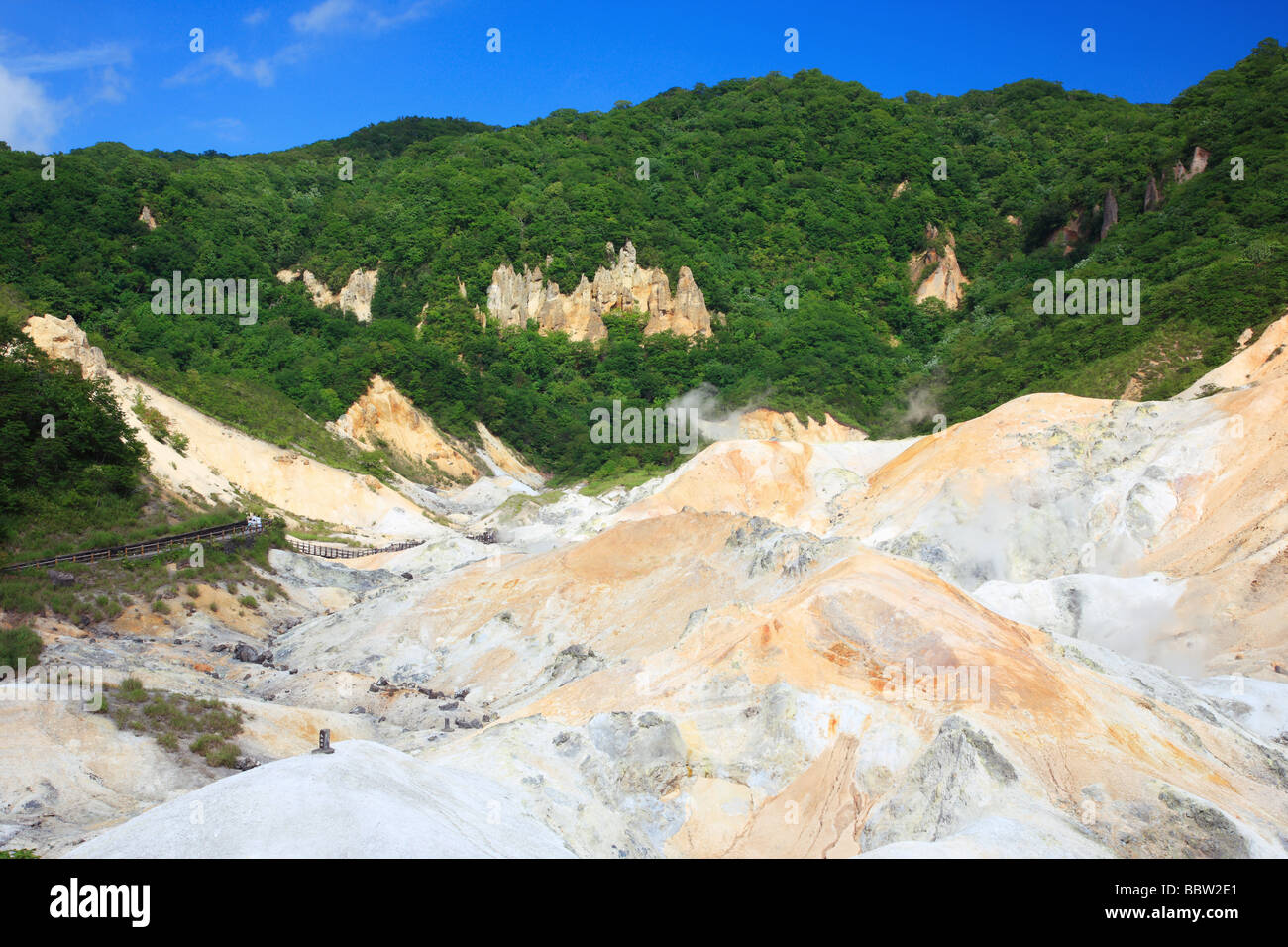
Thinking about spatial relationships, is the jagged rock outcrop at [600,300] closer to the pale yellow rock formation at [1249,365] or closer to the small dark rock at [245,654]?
the pale yellow rock formation at [1249,365]

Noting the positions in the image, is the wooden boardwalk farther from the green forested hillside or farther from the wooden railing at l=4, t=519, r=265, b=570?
the green forested hillside

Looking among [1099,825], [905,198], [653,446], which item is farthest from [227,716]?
[905,198]

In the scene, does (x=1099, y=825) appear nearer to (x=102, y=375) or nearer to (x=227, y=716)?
(x=227, y=716)

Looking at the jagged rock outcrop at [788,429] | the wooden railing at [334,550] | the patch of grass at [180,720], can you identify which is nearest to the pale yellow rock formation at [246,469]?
the wooden railing at [334,550]

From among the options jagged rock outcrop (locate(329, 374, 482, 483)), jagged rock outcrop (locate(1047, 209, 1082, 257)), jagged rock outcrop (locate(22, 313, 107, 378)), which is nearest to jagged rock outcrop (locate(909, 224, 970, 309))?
jagged rock outcrop (locate(1047, 209, 1082, 257))

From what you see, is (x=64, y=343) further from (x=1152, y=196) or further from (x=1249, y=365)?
(x=1152, y=196)

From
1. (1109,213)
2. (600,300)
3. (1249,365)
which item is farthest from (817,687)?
(600,300)

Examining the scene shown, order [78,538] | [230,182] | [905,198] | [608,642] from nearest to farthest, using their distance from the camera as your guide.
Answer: [608,642] → [78,538] → [230,182] → [905,198]
